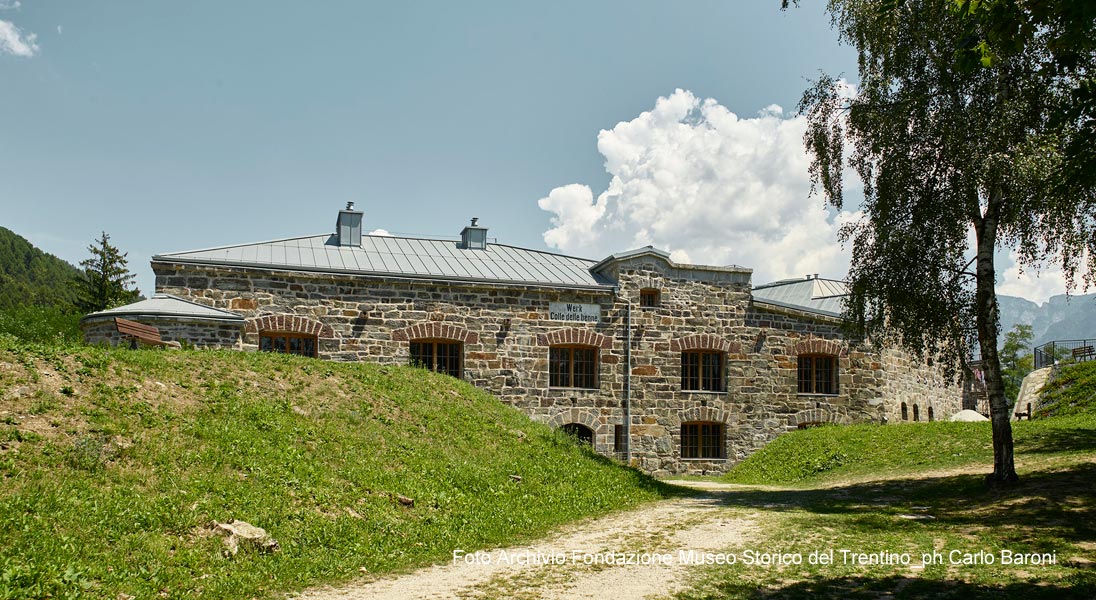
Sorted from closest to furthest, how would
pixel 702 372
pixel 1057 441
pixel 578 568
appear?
pixel 578 568, pixel 1057 441, pixel 702 372

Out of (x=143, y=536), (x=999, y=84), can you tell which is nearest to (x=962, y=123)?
(x=999, y=84)

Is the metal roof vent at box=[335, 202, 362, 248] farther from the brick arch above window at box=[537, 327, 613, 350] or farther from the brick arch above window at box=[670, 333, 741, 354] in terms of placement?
the brick arch above window at box=[670, 333, 741, 354]

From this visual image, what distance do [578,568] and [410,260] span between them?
44.2 feet

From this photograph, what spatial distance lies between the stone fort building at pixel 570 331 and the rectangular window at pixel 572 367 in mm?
31

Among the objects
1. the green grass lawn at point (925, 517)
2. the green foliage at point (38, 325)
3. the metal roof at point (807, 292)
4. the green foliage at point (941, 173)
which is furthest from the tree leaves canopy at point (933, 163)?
the green foliage at point (38, 325)

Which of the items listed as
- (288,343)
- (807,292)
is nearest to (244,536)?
(288,343)

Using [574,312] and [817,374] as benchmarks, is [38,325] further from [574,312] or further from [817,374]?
[817,374]

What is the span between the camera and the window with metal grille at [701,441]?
2114cm

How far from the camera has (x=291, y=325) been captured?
18.0 m

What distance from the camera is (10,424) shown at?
8.36 meters

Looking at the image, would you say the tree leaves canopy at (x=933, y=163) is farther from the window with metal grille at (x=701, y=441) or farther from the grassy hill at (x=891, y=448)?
the window with metal grille at (x=701, y=441)

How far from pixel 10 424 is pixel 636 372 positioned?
1468 centimetres

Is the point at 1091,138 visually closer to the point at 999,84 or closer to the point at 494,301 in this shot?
the point at 999,84

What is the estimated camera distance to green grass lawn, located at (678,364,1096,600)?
752 centimetres
